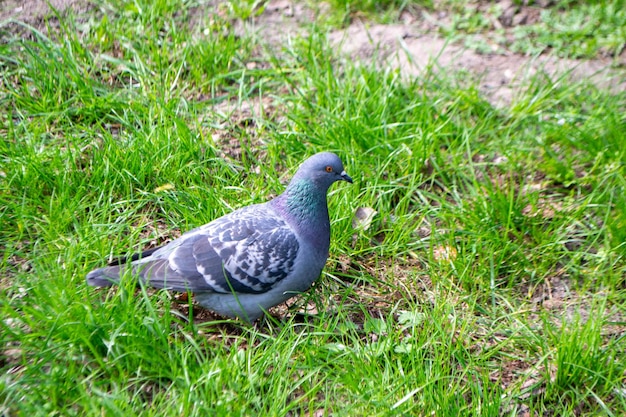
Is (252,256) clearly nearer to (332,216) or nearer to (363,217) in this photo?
(332,216)

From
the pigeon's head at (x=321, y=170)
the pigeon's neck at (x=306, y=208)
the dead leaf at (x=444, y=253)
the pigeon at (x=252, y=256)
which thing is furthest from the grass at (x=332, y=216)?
the pigeon's head at (x=321, y=170)

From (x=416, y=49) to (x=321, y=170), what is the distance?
2.52m

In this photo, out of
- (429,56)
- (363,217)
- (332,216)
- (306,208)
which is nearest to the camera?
(306,208)

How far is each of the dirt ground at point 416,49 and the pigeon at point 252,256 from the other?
205cm

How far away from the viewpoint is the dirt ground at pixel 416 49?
535cm

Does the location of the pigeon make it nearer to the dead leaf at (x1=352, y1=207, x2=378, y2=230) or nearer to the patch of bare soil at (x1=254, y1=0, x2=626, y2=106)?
the dead leaf at (x1=352, y1=207, x2=378, y2=230)

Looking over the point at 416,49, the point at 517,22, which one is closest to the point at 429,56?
the point at 416,49

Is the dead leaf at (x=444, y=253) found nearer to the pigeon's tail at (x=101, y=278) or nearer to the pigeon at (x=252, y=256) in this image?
the pigeon at (x=252, y=256)

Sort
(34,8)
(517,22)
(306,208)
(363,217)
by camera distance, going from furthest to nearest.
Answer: (517,22) < (34,8) < (363,217) < (306,208)

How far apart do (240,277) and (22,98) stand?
2.37m

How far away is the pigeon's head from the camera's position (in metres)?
3.63

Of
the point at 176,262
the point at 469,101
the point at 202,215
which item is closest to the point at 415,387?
the point at 176,262

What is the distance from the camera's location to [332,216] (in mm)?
4148

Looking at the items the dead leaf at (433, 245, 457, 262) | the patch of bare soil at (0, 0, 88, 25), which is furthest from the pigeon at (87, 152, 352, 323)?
the patch of bare soil at (0, 0, 88, 25)
